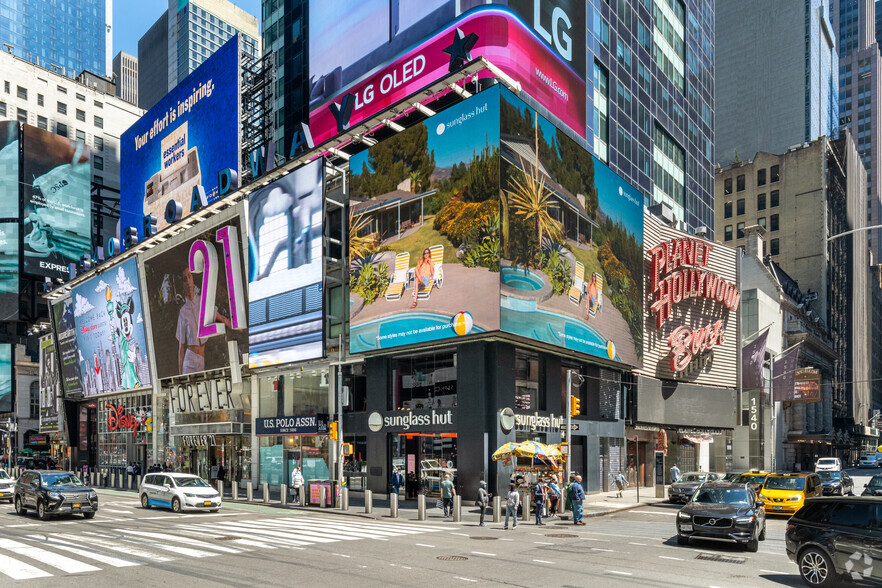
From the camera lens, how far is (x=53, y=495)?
1069 inches

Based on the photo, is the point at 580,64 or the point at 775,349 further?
the point at 775,349

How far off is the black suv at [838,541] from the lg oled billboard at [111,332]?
53695mm

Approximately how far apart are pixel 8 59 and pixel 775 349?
117837 mm

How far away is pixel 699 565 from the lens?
17.3 meters

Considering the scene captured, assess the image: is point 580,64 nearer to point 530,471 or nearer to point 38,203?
point 530,471

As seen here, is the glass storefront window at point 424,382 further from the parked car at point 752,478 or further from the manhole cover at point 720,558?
the manhole cover at point 720,558

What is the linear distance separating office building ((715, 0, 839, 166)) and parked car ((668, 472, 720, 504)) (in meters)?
111

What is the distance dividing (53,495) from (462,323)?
1753 centimetres

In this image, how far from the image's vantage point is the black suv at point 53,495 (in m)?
27.1

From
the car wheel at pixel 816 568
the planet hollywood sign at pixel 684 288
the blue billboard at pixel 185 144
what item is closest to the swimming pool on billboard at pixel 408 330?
the car wheel at pixel 816 568

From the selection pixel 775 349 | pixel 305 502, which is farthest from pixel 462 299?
pixel 775 349

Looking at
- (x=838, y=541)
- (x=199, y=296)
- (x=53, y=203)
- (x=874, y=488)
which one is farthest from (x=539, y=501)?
(x=53, y=203)

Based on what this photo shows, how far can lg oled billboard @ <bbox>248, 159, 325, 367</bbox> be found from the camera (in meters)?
41.6

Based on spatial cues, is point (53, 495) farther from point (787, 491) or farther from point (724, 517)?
point (787, 491)
